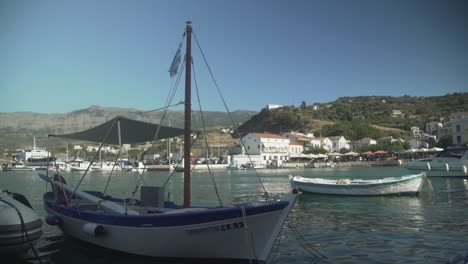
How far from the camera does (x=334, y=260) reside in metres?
12.4

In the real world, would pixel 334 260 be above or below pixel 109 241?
below

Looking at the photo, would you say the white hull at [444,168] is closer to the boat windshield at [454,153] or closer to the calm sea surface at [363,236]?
the boat windshield at [454,153]

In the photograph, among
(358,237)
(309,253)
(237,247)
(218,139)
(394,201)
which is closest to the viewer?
(237,247)

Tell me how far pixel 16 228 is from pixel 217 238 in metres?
6.49

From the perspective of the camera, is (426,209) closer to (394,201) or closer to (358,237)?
(394,201)

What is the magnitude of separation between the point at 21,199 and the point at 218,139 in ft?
592

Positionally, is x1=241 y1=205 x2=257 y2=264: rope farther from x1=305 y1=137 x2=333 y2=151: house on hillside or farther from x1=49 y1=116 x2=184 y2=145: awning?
x1=305 y1=137 x2=333 y2=151: house on hillside

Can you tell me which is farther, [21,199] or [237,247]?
[21,199]

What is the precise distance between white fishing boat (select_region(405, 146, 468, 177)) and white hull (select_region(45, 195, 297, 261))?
48.0m

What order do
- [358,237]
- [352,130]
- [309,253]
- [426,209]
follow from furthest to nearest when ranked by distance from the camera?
[352,130]
[426,209]
[358,237]
[309,253]

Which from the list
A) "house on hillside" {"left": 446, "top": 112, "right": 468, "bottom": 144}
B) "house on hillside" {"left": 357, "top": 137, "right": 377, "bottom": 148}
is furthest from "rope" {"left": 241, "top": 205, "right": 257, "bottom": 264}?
"house on hillside" {"left": 357, "top": 137, "right": 377, "bottom": 148}

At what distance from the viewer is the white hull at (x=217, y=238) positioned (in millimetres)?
10523

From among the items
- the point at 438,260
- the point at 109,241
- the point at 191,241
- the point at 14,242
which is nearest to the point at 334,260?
the point at 438,260

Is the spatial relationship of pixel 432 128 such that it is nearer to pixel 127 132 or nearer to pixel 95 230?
pixel 127 132
